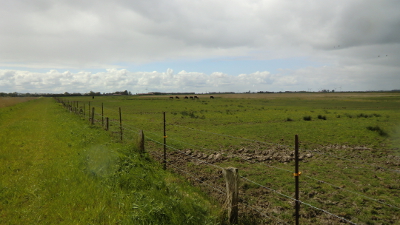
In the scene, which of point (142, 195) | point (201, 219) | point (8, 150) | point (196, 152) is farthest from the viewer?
point (196, 152)

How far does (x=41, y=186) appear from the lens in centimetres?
602

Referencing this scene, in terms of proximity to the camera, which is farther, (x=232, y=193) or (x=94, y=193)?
(x=94, y=193)

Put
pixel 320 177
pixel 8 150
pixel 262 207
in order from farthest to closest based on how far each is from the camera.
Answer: pixel 8 150
pixel 320 177
pixel 262 207

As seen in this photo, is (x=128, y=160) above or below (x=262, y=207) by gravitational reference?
above

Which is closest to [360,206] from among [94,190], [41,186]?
[94,190]

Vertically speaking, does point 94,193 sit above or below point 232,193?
below

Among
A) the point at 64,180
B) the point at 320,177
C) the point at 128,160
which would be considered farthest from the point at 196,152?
the point at 64,180

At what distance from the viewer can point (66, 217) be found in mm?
4605

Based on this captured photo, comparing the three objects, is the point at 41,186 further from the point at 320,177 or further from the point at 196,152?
the point at 320,177

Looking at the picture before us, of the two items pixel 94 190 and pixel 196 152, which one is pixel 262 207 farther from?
pixel 196 152

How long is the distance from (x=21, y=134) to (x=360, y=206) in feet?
53.9

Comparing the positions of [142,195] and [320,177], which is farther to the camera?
[320,177]

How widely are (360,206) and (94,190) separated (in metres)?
6.54

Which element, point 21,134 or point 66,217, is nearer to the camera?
point 66,217
